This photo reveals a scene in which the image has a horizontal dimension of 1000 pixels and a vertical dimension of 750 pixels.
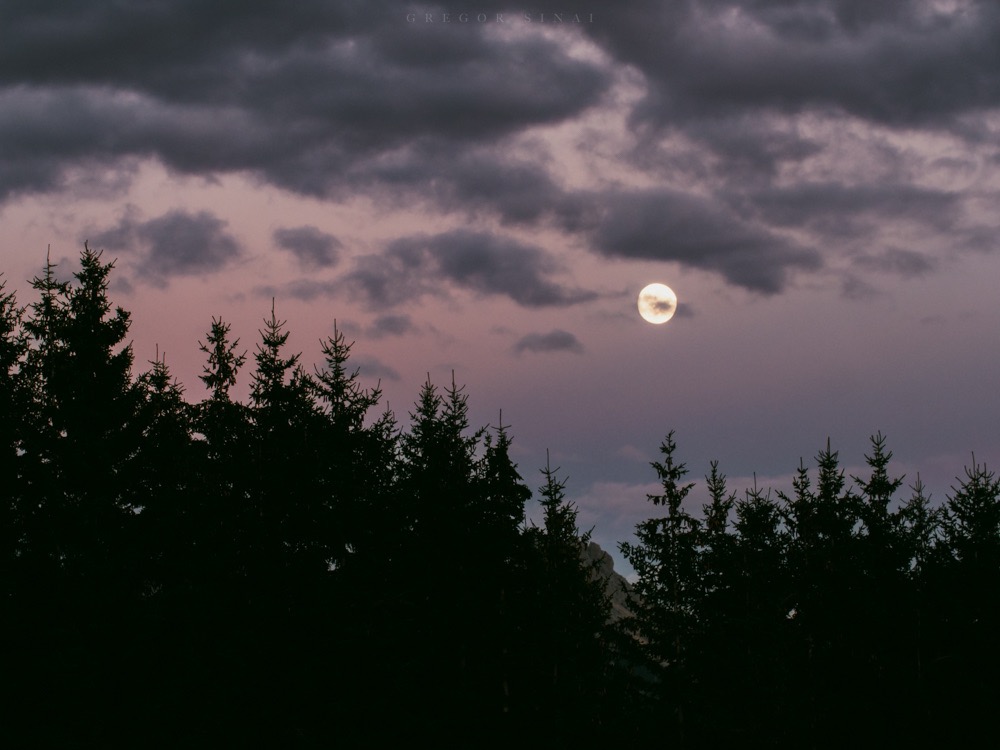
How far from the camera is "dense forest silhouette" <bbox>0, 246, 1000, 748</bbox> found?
1104 inches

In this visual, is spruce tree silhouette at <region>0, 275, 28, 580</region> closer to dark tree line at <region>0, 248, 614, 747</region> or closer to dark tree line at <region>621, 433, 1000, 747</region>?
dark tree line at <region>0, 248, 614, 747</region>

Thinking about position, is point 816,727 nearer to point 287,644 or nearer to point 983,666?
point 983,666

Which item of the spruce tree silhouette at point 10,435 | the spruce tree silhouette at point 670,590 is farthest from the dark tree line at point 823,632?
the spruce tree silhouette at point 10,435

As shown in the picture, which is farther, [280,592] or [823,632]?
[823,632]

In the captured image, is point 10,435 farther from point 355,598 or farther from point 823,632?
point 823,632

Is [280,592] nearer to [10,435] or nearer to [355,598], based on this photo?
[355,598]

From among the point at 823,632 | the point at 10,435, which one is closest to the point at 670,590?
the point at 823,632

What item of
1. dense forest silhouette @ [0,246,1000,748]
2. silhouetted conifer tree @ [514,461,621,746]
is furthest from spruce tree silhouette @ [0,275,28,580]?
silhouetted conifer tree @ [514,461,621,746]

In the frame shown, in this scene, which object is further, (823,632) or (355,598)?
(823,632)

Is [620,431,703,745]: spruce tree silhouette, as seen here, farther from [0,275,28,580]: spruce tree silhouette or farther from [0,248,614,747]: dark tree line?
[0,275,28,580]: spruce tree silhouette

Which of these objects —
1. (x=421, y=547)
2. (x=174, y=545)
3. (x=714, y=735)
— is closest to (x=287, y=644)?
(x=421, y=547)

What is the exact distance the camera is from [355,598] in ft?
94.3

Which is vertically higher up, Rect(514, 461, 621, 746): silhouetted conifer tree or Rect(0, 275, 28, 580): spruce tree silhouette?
Rect(0, 275, 28, 580): spruce tree silhouette

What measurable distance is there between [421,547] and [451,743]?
5323 millimetres
